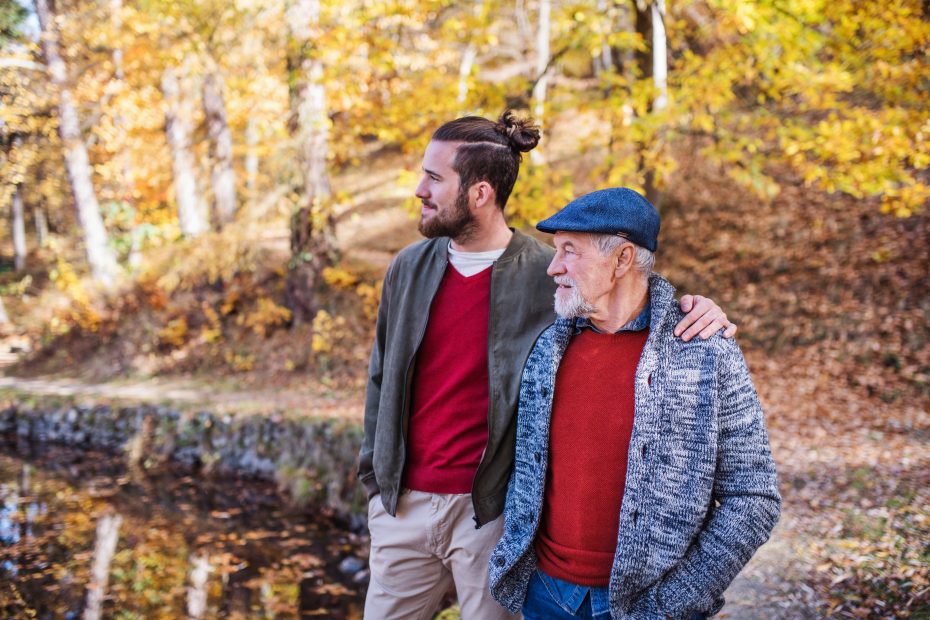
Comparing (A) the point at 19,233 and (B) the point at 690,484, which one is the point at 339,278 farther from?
(A) the point at 19,233

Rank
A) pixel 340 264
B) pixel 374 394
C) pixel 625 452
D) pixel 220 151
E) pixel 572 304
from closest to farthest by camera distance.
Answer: pixel 625 452
pixel 572 304
pixel 374 394
pixel 340 264
pixel 220 151

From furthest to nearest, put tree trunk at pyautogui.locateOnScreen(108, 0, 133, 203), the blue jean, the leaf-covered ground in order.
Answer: tree trunk at pyautogui.locateOnScreen(108, 0, 133, 203), the leaf-covered ground, the blue jean

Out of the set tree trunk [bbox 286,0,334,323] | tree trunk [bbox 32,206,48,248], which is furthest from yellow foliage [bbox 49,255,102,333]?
tree trunk [bbox 32,206,48,248]

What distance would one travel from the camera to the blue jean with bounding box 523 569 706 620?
74.1 inches

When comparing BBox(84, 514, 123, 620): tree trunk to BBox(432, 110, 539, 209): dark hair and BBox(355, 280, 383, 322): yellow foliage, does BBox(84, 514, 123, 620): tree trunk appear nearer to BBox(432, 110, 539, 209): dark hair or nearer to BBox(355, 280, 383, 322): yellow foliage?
BBox(432, 110, 539, 209): dark hair

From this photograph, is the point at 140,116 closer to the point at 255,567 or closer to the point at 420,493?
the point at 255,567

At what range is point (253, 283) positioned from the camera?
39.0 ft

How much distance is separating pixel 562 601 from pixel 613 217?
110cm

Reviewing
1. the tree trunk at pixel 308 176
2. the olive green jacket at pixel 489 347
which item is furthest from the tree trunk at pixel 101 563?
the tree trunk at pixel 308 176

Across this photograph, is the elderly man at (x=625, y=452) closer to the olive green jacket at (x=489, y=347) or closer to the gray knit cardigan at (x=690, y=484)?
the gray knit cardigan at (x=690, y=484)

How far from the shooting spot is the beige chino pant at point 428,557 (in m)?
2.37

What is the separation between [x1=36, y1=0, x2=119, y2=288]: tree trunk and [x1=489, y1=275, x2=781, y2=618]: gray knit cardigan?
45.4 feet

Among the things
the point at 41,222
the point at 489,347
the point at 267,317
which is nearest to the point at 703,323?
the point at 489,347

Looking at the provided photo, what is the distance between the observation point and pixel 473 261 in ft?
8.39
